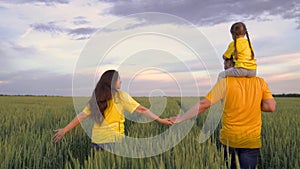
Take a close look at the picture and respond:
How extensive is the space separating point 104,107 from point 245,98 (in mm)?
1384

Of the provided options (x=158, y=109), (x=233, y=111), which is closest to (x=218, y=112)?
(x=233, y=111)

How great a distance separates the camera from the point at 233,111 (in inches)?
112


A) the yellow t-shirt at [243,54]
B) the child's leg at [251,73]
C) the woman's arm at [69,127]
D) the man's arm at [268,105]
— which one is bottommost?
the woman's arm at [69,127]

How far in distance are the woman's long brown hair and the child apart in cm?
111

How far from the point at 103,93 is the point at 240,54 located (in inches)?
54.7

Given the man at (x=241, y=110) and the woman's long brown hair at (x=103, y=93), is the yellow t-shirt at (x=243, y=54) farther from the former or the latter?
the woman's long brown hair at (x=103, y=93)

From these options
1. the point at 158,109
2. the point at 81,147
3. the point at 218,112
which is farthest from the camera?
the point at 158,109

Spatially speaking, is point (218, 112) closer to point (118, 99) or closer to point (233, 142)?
point (233, 142)

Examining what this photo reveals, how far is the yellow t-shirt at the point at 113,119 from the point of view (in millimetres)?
3225

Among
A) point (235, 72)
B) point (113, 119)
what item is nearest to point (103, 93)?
point (113, 119)

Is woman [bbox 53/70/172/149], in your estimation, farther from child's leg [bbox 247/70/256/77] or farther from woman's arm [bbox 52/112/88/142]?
child's leg [bbox 247/70/256/77]

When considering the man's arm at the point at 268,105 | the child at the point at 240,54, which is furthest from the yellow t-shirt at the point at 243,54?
the man's arm at the point at 268,105

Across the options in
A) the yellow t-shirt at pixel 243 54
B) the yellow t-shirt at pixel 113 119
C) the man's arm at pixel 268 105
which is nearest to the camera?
the yellow t-shirt at pixel 243 54

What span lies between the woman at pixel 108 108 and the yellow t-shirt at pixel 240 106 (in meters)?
0.67
